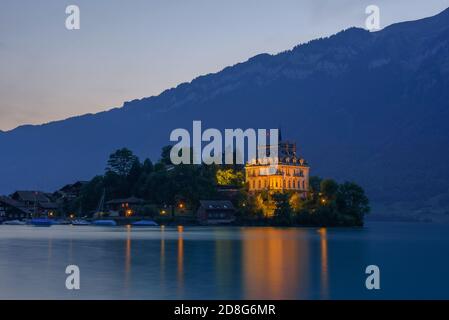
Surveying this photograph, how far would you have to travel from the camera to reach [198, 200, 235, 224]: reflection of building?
148125mm

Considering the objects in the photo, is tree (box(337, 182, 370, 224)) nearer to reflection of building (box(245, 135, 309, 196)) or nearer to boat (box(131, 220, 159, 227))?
reflection of building (box(245, 135, 309, 196))

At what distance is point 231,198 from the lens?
15812 cm

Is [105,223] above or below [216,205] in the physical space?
below

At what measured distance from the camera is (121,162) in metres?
172

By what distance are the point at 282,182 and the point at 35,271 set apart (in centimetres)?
11956

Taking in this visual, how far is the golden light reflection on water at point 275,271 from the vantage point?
125 feet

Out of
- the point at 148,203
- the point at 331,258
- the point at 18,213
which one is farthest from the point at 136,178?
the point at 331,258

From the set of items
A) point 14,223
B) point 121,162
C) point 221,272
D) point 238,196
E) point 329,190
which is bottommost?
point 221,272

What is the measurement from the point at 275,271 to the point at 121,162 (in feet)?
417

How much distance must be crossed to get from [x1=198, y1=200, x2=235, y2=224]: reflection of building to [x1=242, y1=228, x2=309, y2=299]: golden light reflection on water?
74.5 meters

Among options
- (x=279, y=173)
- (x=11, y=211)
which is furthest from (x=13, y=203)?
(x=279, y=173)

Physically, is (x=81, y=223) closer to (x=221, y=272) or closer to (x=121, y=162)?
(x=121, y=162)

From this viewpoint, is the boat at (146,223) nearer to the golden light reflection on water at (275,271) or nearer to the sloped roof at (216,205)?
the sloped roof at (216,205)

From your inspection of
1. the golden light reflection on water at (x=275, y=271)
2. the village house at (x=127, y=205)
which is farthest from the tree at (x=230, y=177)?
the golden light reflection on water at (x=275, y=271)
